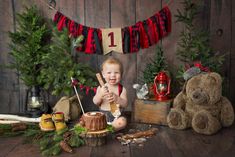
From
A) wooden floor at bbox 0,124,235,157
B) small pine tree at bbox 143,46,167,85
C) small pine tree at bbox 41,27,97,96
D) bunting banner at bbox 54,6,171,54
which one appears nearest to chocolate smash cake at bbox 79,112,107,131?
wooden floor at bbox 0,124,235,157

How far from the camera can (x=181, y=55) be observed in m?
1.47

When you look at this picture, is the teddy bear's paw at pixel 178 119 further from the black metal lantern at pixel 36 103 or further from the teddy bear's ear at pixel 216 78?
the black metal lantern at pixel 36 103

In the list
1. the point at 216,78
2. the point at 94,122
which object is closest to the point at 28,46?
the point at 94,122

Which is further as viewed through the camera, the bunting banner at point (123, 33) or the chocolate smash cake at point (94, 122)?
the bunting banner at point (123, 33)

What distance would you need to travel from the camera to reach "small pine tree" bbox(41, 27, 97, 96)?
1.37m

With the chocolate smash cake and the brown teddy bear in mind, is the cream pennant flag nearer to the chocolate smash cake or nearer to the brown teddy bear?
the brown teddy bear

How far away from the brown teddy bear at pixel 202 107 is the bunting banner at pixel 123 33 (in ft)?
1.34

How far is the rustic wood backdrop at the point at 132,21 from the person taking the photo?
1.54 metres

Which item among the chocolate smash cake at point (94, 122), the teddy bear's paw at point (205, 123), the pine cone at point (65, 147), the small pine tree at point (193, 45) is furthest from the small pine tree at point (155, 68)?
the pine cone at point (65, 147)

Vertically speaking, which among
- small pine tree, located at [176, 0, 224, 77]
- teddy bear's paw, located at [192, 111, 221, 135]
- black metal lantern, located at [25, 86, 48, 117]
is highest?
small pine tree, located at [176, 0, 224, 77]

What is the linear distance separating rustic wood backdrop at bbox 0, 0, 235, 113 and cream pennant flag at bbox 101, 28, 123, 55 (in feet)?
0.14

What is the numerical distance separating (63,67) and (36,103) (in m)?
A: 0.24

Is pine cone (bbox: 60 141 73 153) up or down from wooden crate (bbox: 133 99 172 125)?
down

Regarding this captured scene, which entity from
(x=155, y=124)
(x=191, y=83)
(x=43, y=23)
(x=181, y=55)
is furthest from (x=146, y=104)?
(x=43, y=23)
